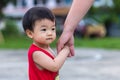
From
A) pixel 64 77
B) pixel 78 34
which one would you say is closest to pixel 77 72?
pixel 64 77

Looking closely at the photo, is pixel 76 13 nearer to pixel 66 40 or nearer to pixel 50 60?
pixel 66 40

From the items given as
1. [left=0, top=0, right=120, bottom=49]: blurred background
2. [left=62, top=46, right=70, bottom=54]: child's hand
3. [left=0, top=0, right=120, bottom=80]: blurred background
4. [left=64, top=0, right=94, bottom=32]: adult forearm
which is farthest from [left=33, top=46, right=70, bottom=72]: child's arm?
[left=0, top=0, right=120, bottom=49]: blurred background

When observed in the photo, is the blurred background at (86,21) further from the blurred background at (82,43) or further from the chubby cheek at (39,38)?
the chubby cheek at (39,38)

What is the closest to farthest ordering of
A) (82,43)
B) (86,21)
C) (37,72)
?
1. (37,72)
2. (82,43)
3. (86,21)

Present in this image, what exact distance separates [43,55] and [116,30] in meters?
48.0

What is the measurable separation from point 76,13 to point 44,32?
0.92 ft

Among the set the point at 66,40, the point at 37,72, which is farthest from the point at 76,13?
the point at 37,72

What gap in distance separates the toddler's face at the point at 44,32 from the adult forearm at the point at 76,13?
0.12 meters

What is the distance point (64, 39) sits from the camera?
360 centimetres

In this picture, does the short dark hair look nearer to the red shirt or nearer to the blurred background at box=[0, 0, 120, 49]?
the red shirt

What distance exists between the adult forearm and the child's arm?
17 centimetres

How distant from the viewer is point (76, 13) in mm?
3664

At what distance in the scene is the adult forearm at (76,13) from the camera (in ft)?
11.9

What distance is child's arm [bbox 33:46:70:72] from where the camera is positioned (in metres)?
3.55
